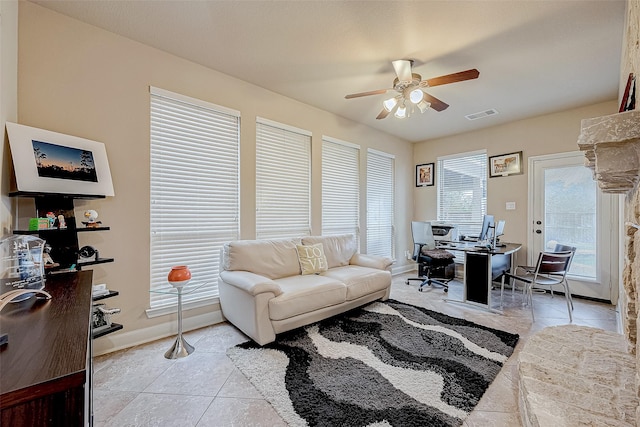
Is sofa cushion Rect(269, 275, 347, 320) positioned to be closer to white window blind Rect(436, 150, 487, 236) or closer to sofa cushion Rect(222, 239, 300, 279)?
sofa cushion Rect(222, 239, 300, 279)

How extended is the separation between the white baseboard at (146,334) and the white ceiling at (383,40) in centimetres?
266

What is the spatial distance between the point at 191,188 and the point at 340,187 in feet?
7.40

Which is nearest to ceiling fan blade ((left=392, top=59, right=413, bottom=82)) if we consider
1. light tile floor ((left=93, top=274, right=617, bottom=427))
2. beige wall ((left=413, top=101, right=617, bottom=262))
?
light tile floor ((left=93, top=274, right=617, bottom=427))

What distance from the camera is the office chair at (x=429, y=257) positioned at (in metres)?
4.32

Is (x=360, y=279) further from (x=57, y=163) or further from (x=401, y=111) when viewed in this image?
(x=57, y=163)

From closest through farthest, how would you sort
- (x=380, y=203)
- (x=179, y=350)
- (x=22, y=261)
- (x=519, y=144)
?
1. (x=22, y=261)
2. (x=179, y=350)
3. (x=519, y=144)
4. (x=380, y=203)

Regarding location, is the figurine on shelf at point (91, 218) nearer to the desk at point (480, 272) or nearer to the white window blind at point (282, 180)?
the white window blind at point (282, 180)

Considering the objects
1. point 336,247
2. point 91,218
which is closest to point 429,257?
point 336,247

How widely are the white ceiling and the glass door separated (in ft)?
3.46

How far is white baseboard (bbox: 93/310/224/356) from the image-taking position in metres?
2.29

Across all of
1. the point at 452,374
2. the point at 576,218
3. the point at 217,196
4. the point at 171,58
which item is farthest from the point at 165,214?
the point at 576,218

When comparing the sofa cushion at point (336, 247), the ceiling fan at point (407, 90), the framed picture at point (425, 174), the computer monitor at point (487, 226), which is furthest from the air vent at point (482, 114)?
the sofa cushion at point (336, 247)

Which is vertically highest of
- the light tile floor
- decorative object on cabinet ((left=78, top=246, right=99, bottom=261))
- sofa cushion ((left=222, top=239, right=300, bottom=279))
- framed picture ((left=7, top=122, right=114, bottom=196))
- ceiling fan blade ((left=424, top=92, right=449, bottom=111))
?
ceiling fan blade ((left=424, top=92, right=449, bottom=111))

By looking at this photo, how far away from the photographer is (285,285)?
2.74 meters
